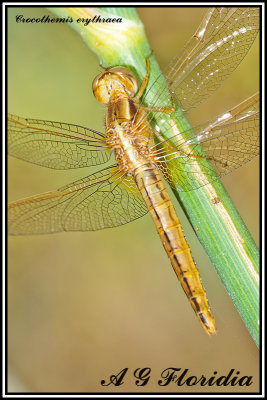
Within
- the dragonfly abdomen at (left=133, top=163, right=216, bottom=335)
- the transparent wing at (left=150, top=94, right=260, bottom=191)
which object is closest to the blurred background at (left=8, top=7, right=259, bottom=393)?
the dragonfly abdomen at (left=133, top=163, right=216, bottom=335)

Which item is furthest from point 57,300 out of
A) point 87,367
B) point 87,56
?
point 87,56

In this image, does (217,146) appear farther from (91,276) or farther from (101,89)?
(91,276)

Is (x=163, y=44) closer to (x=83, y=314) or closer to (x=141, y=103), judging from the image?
(x=141, y=103)

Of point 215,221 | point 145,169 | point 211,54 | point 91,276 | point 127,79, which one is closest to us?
point 215,221

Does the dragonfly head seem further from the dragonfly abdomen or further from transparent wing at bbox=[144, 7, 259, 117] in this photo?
the dragonfly abdomen

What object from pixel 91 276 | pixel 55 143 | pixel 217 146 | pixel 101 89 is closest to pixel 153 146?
pixel 217 146

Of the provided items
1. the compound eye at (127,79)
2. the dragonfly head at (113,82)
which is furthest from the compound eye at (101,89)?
the compound eye at (127,79)

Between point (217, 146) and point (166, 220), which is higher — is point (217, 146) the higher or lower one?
the higher one
